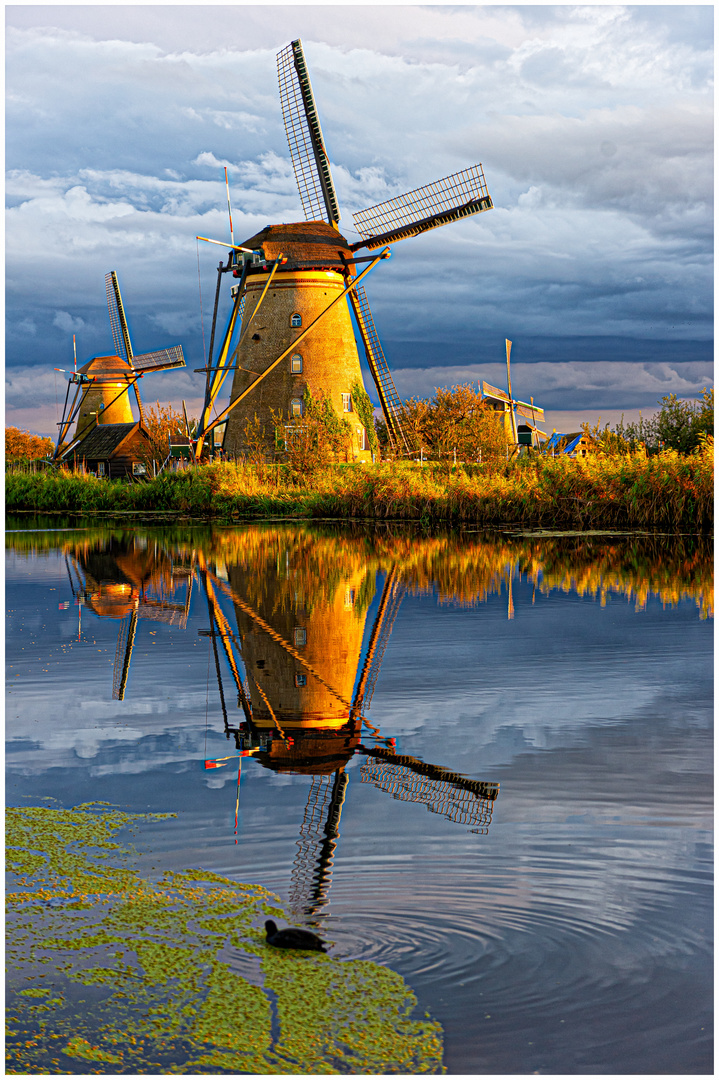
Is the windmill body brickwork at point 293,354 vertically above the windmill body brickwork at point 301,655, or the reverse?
the windmill body brickwork at point 293,354


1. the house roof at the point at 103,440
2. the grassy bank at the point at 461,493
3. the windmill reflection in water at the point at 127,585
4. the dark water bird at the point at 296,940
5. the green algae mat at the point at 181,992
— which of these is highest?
the house roof at the point at 103,440

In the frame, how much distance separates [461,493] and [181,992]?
67.3ft

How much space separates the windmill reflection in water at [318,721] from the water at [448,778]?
19 mm

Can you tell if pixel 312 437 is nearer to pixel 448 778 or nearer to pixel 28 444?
pixel 448 778

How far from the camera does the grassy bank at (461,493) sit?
19078 millimetres

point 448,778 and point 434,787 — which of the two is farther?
point 448,778

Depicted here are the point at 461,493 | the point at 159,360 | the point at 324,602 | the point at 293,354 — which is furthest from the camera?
the point at 159,360

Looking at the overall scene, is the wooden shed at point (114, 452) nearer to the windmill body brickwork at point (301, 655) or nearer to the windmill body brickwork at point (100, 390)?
the windmill body brickwork at point (100, 390)

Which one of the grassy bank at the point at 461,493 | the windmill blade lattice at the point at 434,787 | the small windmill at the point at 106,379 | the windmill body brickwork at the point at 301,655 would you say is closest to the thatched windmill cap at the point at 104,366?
the small windmill at the point at 106,379

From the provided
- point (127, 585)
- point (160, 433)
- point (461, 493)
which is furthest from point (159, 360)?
point (127, 585)

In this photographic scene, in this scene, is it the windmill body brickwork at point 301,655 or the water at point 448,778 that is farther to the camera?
the windmill body brickwork at point 301,655

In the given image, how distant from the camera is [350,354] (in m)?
30.6

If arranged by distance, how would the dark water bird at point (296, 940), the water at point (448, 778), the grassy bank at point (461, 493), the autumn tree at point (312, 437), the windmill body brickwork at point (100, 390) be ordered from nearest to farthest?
the water at point (448, 778), the dark water bird at point (296, 940), the grassy bank at point (461, 493), the autumn tree at point (312, 437), the windmill body brickwork at point (100, 390)

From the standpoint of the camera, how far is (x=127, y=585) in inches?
493
